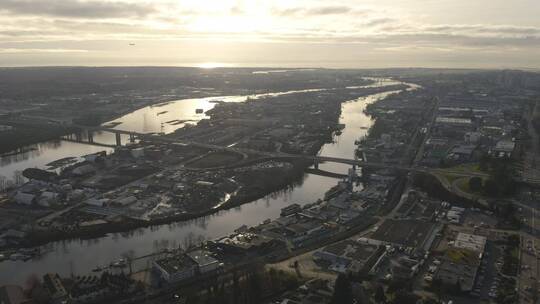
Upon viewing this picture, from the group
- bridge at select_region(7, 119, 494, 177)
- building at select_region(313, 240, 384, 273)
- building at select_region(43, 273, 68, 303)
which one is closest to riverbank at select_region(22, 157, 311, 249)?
building at select_region(43, 273, 68, 303)

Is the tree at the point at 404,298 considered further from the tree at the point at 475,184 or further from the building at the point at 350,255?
the tree at the point at 475,184

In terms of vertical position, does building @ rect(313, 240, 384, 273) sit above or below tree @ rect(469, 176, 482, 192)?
below

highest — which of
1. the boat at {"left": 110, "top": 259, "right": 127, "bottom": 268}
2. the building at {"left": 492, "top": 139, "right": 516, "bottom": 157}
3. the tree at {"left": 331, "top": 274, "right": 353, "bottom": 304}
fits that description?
the building at {"left": 492, "top": 139, "right": 516, "bottom": 157}

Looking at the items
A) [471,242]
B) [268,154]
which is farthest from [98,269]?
[268,154]

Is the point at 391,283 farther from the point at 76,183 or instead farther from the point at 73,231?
the point at 76,183

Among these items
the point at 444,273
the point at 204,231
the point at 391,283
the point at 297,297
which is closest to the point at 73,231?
the point at 204,231

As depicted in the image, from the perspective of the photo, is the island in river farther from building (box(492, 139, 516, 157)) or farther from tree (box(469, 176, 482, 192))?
building (box(492, 139, 516, 157))

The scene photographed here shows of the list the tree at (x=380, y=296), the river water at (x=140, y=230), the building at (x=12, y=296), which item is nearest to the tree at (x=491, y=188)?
the river water at (x=140, y=230)
